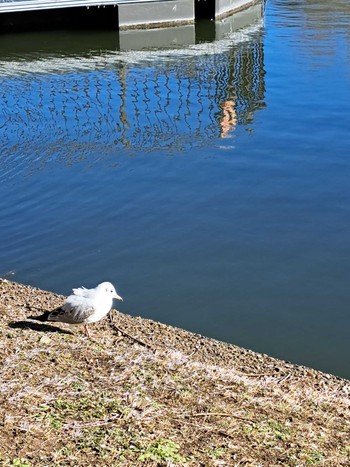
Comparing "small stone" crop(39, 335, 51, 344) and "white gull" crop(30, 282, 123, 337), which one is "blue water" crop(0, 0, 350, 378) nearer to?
"white gull" crop(30, 282, 123, 337)

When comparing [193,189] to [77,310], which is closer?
[77,310]

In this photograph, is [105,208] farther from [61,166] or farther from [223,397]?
[223,397]

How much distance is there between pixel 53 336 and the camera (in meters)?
7.46

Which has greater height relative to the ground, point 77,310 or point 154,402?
point 77,310

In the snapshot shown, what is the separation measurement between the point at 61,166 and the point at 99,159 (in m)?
0.73

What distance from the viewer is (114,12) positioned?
27.4 metres

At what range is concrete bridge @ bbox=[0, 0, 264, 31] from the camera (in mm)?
26395

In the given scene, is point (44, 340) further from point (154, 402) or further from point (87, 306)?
point (154, 402)

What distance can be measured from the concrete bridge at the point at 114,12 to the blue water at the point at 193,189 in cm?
419

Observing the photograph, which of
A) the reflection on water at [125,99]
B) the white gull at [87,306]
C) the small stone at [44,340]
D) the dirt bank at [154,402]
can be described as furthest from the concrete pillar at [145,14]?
the small stone at [44,340]

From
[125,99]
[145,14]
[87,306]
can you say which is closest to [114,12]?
[145,14]

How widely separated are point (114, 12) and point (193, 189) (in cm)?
1600

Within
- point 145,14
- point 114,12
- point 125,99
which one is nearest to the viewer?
point 125,99

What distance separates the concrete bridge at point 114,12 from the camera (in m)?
26.4
